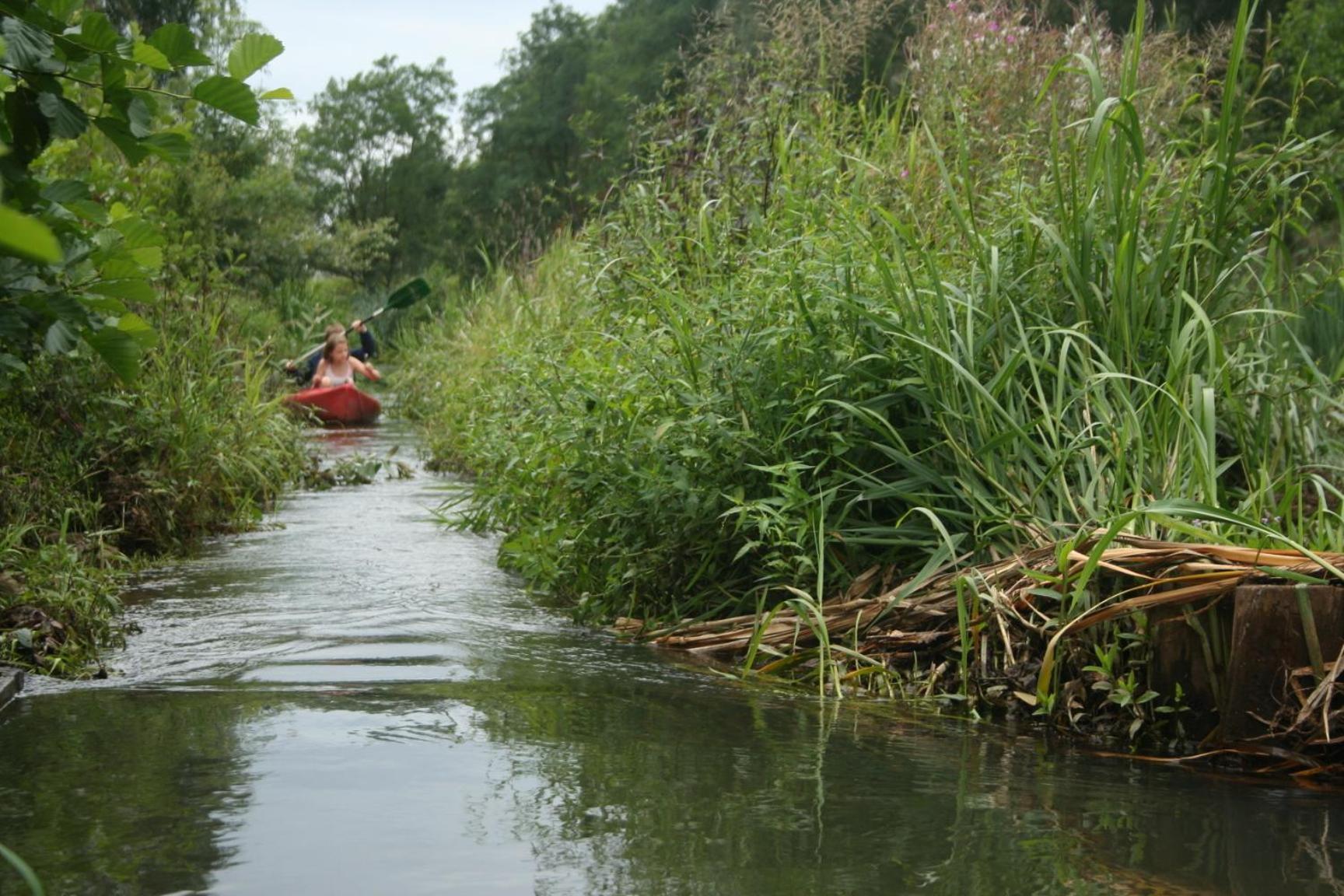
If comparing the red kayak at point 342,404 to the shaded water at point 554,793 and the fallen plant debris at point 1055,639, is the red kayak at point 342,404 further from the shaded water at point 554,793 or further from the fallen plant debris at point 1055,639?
the fallen plant debris at point 1055,639

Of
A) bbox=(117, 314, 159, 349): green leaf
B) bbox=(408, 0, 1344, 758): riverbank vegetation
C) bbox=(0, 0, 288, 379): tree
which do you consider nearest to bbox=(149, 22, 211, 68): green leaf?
bbox=(0, 0, 288, 379): tree

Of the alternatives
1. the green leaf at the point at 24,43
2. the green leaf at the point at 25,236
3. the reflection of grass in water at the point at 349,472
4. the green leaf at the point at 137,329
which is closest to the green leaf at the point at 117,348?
the green leaf at the point at 137,329

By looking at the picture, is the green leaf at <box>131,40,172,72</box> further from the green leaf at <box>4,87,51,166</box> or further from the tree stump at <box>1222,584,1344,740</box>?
the tree stump at <box>1222,584,1344,740</box>

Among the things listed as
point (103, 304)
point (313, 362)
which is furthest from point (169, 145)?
point (313, 362)

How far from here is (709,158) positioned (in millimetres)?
6961

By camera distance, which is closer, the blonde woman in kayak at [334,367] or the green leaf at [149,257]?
the green leaf at [149,257]

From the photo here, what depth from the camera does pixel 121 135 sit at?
2.93 meters

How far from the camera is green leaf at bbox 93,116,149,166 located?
2.91 metres

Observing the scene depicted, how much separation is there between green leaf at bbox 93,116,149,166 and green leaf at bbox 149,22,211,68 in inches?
7.6

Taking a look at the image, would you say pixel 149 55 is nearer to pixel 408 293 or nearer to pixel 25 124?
pixel 25 124

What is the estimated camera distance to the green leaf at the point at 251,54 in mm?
2762

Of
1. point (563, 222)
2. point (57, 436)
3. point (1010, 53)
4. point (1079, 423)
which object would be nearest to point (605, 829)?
point (1079, 423)

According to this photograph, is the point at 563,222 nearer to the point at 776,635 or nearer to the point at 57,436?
the point at 57,436

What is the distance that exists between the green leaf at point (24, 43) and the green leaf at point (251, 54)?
0.35 m
